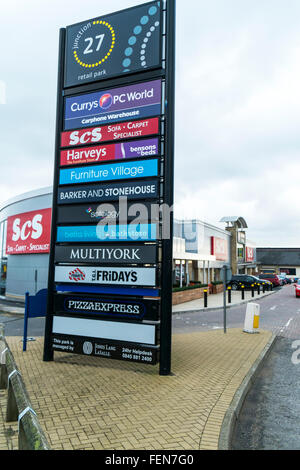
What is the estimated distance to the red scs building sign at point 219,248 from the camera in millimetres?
34681

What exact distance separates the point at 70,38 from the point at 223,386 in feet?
28.4

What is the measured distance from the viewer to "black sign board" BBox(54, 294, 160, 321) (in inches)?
282

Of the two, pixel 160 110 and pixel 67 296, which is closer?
pixel 160 110

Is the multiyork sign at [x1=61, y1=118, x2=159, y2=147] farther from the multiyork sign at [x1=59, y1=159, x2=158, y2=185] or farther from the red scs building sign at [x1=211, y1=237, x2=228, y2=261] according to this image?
the red scs building sign at [x1=211, y1=237, x2=228, y2=261]

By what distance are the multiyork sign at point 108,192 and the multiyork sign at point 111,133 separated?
3.54 ft

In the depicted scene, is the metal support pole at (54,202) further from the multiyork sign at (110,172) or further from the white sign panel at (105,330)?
the multiyork sign at (110,172)

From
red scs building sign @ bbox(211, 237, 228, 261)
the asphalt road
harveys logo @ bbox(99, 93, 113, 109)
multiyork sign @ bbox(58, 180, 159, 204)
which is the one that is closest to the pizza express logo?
harveys logo @ bbox(99, 93, 113, 109)

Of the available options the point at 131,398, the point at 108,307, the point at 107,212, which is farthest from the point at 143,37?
the point at 131,398

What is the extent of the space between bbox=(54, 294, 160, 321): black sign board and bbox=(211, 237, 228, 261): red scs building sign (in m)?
27.7

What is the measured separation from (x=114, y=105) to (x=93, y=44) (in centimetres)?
173

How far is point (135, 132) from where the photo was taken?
7.71 m

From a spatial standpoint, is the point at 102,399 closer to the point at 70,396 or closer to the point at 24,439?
the point at 70,396

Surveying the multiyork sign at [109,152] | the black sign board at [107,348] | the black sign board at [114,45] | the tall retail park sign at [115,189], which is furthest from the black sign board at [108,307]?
the black sign board at [114,45]

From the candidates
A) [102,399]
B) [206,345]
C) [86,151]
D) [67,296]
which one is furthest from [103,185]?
[206,345]
